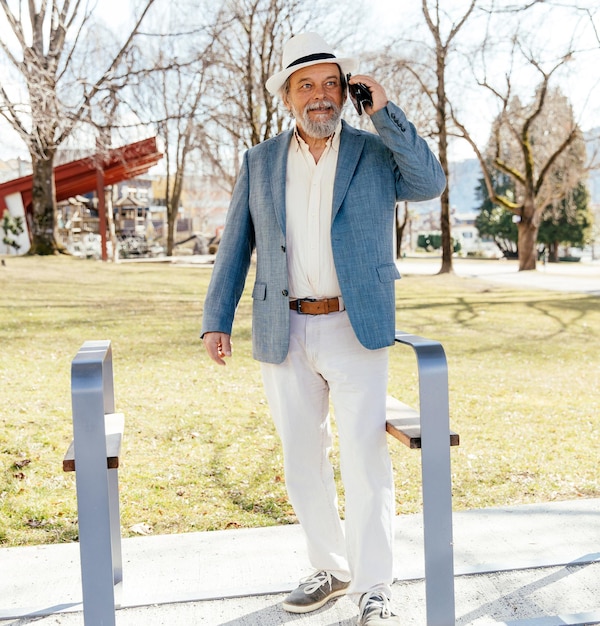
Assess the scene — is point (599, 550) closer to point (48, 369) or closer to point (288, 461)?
point (288, 461)

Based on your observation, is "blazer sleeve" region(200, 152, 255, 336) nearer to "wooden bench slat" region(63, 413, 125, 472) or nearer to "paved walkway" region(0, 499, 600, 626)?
"wooden bench slat" region(63, 413, 125, 472)

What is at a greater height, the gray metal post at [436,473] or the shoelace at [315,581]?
the gray metal post at [436,473]

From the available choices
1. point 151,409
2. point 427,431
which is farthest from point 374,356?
point 151,409

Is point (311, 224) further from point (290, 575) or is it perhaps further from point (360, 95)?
point (290, 575)

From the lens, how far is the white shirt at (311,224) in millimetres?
2846

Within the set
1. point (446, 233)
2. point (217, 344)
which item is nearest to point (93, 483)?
point (217, 344)

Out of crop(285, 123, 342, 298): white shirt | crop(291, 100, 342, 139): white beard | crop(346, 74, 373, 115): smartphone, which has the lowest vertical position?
crop(285, 123, 342, 298): white shirt

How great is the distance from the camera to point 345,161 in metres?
2.83

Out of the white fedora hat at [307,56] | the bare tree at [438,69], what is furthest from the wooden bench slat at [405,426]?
the bare tree at [438,69]

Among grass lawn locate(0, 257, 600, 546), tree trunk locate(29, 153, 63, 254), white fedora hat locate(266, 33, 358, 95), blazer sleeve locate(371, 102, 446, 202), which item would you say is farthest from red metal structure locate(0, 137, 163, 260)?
blazer sleeve locate(371, 102, 446, 202)

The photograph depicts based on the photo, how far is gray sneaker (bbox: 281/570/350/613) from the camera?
2914mm

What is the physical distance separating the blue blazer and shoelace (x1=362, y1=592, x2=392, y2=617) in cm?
86

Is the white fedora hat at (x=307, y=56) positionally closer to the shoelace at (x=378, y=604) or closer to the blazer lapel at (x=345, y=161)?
→ the blazer lapel at (x=345, y=161)

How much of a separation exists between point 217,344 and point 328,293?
459mm
